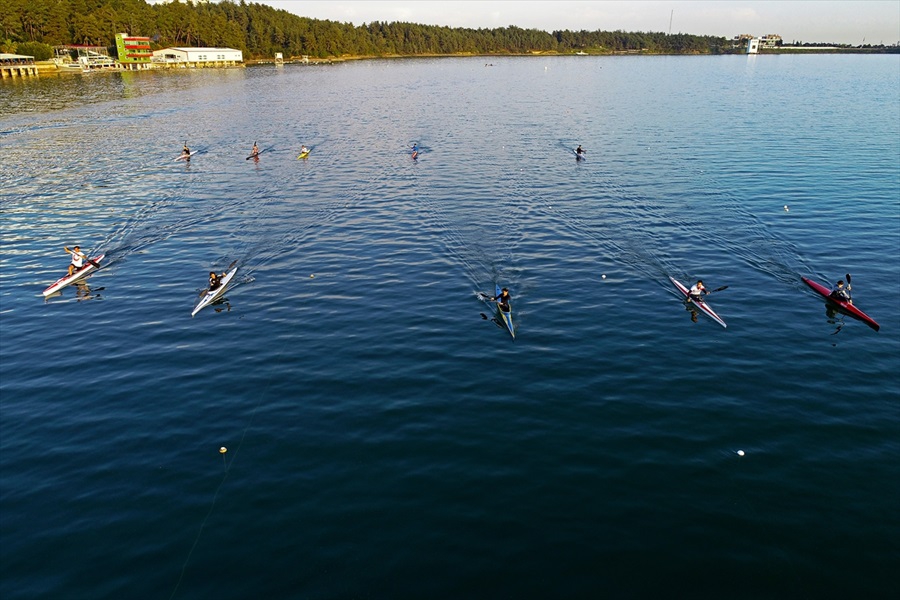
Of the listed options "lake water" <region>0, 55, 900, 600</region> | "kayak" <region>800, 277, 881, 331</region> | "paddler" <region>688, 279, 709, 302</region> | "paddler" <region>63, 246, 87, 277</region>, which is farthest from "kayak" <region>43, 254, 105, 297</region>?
"kayak" <region>800, 277, 881, 331</region>

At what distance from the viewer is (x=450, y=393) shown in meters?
31.0

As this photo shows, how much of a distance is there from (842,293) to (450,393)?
95.3 ft

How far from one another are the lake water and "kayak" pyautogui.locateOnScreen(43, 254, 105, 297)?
4.20 ft

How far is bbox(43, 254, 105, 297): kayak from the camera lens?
4373cm

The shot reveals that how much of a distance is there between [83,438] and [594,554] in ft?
78.9

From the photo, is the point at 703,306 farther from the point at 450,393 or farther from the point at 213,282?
the point at 213,282

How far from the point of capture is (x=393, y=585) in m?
20.0

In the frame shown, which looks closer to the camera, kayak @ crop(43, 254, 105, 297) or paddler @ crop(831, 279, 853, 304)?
paddler @ crop(831, 279, 853, 304)

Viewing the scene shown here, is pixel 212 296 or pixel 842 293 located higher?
pixel 842 293

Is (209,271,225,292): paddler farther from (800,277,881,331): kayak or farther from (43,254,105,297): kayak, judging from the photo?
(800,277,881,331): kayak

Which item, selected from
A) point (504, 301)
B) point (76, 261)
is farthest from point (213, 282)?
point (504, 301)

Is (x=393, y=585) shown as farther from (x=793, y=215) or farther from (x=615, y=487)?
(x=793, y=215)

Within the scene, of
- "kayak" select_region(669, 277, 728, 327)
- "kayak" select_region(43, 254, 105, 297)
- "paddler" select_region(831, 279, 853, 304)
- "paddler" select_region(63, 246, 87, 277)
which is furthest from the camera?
"paddler" select_region(63, 246, 87, 277)

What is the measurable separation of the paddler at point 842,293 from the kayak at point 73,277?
56.7m
